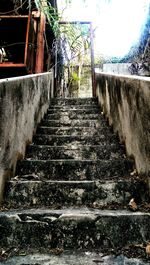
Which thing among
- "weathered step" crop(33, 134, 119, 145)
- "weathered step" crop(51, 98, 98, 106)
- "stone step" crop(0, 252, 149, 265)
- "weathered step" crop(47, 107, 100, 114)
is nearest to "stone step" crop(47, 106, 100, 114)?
"weathered step" crop(47, 107, 100, 114)

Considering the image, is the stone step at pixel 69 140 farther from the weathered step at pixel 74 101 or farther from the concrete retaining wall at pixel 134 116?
the weathered step at pixel 74 101

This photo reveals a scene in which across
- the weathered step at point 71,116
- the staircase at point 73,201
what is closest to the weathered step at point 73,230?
the staircase at point 73,201

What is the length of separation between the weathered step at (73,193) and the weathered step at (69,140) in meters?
1.36

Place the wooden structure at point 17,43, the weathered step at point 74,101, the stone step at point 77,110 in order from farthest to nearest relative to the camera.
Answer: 1. the weathered step at point 74,101
2. the wooden structure at point 17,43
3. the stone step at point 77,110

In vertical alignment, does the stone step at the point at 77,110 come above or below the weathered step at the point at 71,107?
below

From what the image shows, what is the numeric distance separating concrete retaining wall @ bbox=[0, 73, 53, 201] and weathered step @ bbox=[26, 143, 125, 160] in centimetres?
17

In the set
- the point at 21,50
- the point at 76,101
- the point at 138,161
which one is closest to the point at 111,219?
the point at 138,161

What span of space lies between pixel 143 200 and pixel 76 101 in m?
4.39

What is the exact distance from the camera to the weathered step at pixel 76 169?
10.2 feet

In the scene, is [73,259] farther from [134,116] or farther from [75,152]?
[75,152]

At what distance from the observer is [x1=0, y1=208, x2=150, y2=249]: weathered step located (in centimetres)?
214

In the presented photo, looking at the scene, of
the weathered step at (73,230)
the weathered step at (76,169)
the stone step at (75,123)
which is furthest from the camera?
the stone step at (75,123)

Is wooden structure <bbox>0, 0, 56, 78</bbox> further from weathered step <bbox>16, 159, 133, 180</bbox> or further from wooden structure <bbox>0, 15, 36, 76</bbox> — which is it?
weathered step <bbox>16, 159, 133, 180</bbox>

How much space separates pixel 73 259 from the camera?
1948 millimetres
